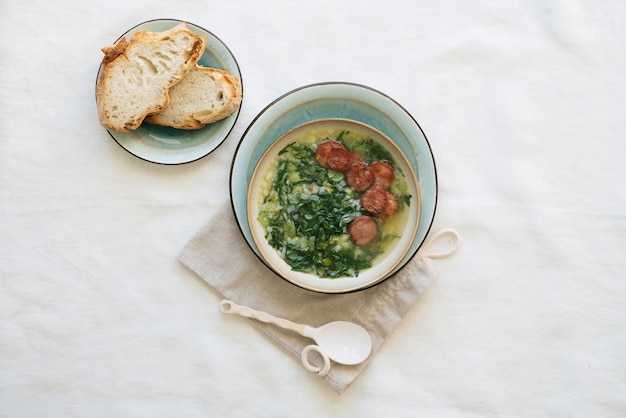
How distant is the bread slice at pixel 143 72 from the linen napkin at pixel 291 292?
49cm

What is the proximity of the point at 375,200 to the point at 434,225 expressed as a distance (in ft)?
1.18

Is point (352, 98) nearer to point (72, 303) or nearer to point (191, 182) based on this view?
point (191, 182)

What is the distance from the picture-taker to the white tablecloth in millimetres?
2350

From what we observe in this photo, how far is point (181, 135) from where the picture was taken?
7.66ft

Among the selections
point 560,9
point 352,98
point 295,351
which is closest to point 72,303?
point 295,351

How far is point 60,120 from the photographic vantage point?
2.40 metres

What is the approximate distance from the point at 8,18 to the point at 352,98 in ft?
4.69

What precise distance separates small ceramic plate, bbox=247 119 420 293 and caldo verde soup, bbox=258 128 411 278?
12mm

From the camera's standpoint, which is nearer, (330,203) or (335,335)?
(330,203)

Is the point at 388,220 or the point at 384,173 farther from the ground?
the point at 384,173

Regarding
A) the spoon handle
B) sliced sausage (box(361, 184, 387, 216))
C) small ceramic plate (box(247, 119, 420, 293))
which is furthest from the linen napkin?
sliced sausage (box(361, 184, 387, 216))

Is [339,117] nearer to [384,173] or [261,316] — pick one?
[384,173]

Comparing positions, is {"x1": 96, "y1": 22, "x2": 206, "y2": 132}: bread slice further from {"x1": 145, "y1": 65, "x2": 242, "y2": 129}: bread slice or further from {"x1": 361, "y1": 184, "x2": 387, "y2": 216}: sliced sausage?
{"x1": 361, "y1": 184, "x2": 387, "y2": 216}: sliced sausage

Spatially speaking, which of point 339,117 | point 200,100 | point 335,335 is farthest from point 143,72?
point 335,335
